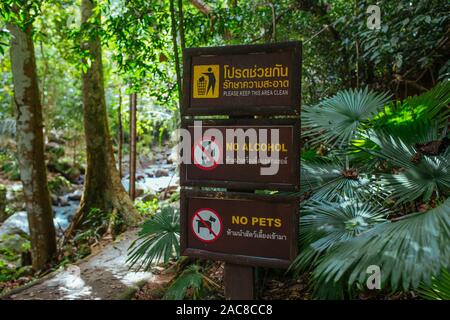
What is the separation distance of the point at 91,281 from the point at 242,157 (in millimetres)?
3492

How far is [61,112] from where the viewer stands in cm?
1648

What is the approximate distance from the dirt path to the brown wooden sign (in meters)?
2.45

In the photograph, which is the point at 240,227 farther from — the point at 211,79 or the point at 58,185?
the point at 58,185

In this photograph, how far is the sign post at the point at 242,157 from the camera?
2.56 metres

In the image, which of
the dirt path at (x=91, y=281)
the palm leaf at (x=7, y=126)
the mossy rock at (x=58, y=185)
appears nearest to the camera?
the dirt path at (x=91, y=281)

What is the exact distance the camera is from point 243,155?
2.67 metres

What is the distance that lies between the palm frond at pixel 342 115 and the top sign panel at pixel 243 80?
33.2 inches

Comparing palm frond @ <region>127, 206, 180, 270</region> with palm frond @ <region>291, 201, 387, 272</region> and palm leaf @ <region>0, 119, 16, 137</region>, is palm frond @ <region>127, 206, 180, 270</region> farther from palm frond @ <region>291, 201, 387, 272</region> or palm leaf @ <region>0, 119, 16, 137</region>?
palm leaf @ <region>0, 119, 16, 137</region>

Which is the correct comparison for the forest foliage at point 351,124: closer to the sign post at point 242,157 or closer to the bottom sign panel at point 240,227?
the bottom sign panel at point 240,227

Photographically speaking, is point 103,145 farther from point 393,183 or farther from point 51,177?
point 51,177

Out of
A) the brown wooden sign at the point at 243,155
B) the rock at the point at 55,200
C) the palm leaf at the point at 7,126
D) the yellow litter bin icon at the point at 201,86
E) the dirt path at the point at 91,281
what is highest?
the palm leaf at the point at 7,126

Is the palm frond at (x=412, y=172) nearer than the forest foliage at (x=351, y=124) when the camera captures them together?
No

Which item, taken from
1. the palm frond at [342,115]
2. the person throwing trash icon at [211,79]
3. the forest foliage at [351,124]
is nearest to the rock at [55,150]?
the forest foliage at [351,124]
